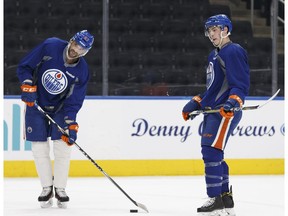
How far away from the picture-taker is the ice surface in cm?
502

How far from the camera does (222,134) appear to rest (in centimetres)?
468

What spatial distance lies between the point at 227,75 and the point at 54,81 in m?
1.12

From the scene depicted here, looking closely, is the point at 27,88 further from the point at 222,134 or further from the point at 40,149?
the point at 222,134

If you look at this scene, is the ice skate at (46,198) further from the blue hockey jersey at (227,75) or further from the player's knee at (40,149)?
the blue hockey jersey at (227,75)

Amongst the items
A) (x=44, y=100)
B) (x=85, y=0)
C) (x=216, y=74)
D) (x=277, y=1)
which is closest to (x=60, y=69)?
(x=44, y=100)

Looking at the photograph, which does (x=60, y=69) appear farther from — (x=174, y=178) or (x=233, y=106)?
(x=174, y=178)

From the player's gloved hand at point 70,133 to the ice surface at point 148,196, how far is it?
410mm

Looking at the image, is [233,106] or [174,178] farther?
[174,178]

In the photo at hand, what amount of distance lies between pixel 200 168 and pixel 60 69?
9.16 feet

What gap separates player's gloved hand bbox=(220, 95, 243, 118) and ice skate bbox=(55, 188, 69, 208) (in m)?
1.17

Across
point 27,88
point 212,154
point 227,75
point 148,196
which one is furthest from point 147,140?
point 227,75

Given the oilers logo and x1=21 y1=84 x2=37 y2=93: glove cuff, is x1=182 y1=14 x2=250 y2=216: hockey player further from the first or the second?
x1=21 y1=84 x2=37 y2=93: glove cuff

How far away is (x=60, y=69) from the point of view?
5.11 m

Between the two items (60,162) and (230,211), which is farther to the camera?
(60,162)
